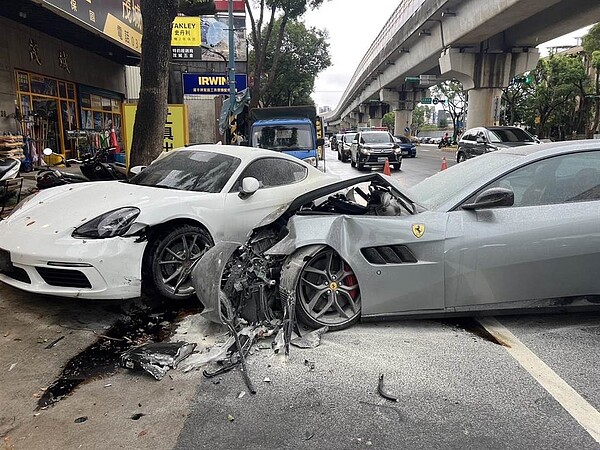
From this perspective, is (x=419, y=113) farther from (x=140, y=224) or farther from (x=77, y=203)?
(x=140, y=224)

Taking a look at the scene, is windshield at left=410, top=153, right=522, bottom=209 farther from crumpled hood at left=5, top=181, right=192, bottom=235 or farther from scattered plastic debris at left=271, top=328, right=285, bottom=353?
crumpled hood at left=5, top=181, right=192, bottom=235

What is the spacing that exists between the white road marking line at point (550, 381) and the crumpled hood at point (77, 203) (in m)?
3.16

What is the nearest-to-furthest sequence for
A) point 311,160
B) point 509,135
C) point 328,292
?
1. point 328,292
2. point 311,160
3. point 509,135

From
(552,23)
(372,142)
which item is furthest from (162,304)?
(552,23)

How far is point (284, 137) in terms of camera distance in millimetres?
13828

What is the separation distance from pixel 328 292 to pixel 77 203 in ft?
8.49

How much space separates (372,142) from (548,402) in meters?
19.1

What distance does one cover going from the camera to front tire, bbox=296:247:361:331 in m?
3.87

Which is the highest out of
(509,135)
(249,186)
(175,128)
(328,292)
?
(175,128)

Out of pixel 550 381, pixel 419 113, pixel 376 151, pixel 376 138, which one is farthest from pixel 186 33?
pixel 419 113

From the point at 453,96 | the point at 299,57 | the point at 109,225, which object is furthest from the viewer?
the point at 453,96

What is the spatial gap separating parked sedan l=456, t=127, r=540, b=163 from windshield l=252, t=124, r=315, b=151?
21.0ft

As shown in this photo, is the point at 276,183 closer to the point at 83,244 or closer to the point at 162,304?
the point at 162,304

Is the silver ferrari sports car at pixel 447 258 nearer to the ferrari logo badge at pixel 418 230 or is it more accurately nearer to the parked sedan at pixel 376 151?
the ferrari logo badge at pixel 418 230
